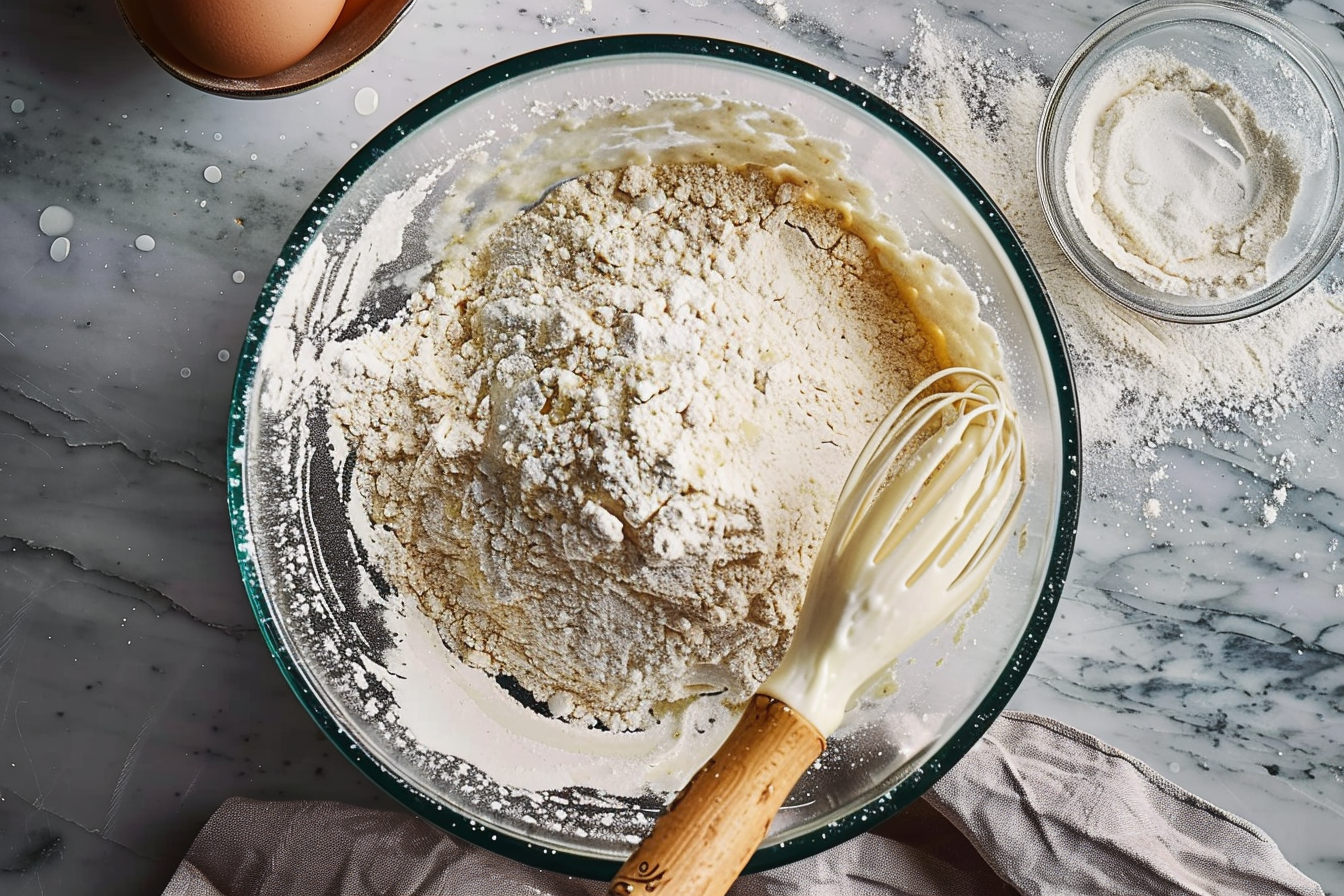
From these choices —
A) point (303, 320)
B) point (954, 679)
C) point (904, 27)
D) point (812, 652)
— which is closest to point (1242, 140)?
point (904, 27)

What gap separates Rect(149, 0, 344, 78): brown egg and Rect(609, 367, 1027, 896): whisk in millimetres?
765

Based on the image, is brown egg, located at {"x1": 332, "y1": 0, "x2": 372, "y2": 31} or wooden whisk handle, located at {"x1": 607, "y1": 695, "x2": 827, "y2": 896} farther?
brown egg, located at {"x1": 332, "y1": 0, "x2": 372, "y2": 31}

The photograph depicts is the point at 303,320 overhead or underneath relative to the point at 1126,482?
underneath

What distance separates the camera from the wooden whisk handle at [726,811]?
0.87m

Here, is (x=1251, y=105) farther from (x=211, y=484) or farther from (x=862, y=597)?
(x=211, y=484)

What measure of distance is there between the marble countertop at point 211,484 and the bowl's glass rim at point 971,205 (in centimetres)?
23

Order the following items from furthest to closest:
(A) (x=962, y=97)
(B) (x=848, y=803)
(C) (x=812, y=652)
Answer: (A) (x=962, y=97) → (B) (x=848, y=803) → (C) (x=812, y=652)

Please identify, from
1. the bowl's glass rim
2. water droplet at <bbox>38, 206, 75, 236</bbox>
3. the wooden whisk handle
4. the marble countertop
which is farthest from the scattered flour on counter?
water droplet at <bbox>38, 206, 75, 236</bbox>

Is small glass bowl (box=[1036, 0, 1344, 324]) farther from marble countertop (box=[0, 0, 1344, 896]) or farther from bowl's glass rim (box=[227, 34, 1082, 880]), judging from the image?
bowl's glass rim (box=[227, 34, 1082, 880])

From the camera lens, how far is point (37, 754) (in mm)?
1320

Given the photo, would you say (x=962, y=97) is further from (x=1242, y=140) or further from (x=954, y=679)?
(x=954, y=679)

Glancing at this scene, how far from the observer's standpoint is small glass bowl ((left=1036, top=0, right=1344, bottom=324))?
127 cm

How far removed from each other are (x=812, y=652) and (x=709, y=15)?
2.69 feet

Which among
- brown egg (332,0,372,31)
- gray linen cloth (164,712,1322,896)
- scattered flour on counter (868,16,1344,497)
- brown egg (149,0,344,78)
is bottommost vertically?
gray linen cloth (164,712,1322,896)
